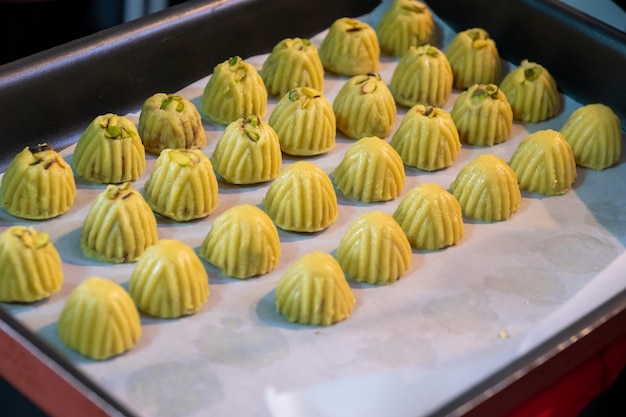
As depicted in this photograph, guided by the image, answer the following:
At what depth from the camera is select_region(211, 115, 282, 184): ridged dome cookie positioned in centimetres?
258

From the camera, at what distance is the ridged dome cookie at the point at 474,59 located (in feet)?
10.1

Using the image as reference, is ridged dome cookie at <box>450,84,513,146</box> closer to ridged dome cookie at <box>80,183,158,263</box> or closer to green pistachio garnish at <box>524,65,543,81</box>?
green pistachio garnish at <box>524,65,543,81</box>

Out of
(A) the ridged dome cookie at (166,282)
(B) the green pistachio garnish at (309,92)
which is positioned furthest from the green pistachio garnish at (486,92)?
(A) the ridged dome cookie at (166,282)

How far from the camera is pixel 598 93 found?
3.03m

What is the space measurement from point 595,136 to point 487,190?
0.43 meters

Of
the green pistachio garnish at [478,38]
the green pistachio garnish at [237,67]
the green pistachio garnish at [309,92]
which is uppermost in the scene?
the green pistachio garnish at [237,67]

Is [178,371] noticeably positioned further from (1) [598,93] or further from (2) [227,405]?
(1) [598,93]

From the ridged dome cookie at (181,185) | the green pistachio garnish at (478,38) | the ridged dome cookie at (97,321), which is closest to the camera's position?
the ridged dome cookie at (97,321)

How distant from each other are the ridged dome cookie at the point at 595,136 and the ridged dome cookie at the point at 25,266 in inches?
56.1

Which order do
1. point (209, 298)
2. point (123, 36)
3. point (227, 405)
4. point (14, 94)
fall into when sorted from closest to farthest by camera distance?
point (227, 405) < point (209, 298) < point (14, 94) < point (123, 36)

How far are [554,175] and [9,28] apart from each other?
188 cm

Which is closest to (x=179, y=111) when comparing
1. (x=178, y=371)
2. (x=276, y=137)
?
(x=276, y=137)

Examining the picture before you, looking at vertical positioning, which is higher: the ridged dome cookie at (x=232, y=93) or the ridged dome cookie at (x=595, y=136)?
the ridged dome cookie at (x=232, y=93)

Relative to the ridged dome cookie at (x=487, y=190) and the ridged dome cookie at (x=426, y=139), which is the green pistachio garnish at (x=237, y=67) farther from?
the ridged dome cookie at (x=487, y=190)
